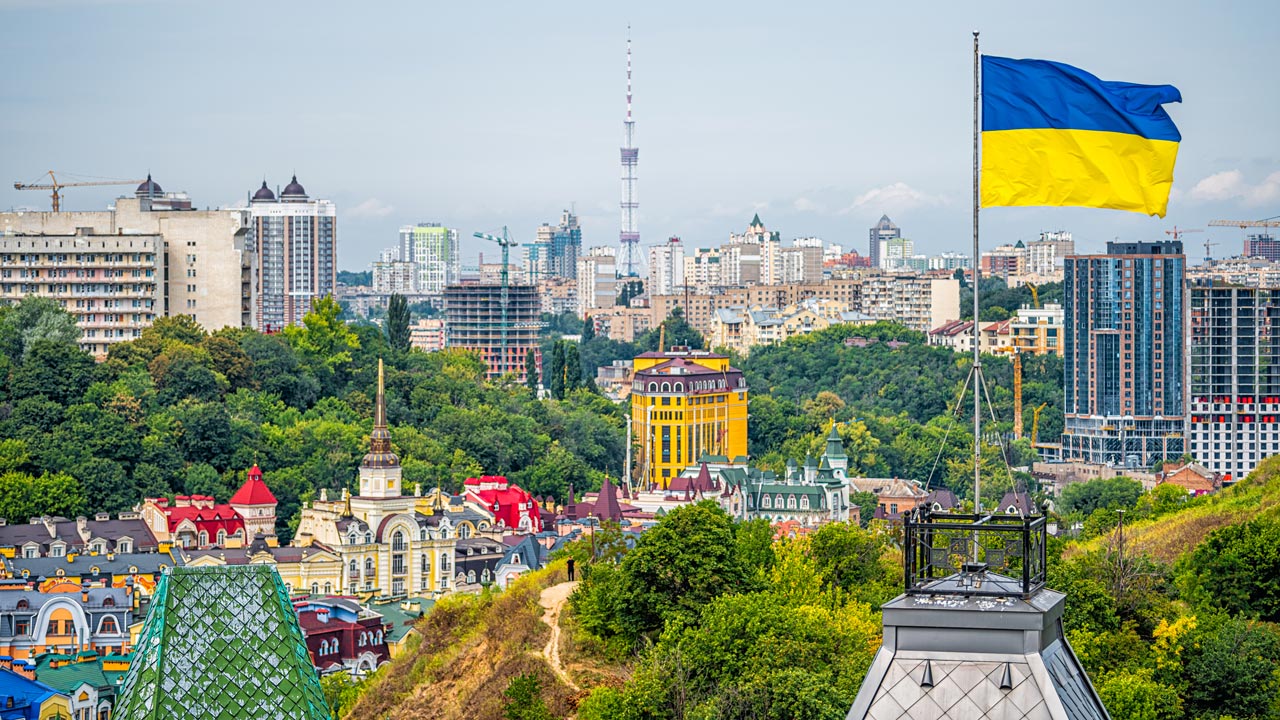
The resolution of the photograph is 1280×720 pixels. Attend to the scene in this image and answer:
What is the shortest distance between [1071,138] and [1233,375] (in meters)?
66.7

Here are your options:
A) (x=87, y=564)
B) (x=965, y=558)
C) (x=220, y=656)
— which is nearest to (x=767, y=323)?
(x=87, y=564)

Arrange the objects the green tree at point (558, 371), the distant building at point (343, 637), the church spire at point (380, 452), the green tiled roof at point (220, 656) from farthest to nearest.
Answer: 1. the green tree at point (558, 371)
2. the church spire at point (380, 452)
3. the distant building at point (343, 637)
4. the green tiled roof at point (220, 656)

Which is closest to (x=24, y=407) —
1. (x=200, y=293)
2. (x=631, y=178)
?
(x=200, y=293)

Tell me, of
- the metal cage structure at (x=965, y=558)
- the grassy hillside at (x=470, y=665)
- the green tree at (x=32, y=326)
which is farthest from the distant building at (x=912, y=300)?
the metal cage structure at (x=965, y=558)

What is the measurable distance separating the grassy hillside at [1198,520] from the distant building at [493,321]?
8494cm

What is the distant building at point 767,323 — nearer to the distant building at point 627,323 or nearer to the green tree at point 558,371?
the distant building at point 627,323

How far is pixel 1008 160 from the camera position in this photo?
14.7 m

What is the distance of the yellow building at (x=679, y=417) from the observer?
76.1m

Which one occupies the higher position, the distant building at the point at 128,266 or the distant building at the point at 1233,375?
the distant building at the point at 128,266

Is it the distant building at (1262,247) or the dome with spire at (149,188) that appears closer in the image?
the dome with spire at (149,188)

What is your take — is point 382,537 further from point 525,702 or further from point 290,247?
point 290,247

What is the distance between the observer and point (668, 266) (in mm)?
181250

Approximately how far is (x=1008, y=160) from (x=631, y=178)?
14294 cm

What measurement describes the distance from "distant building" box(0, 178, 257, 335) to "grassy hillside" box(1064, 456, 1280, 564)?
136 ft
